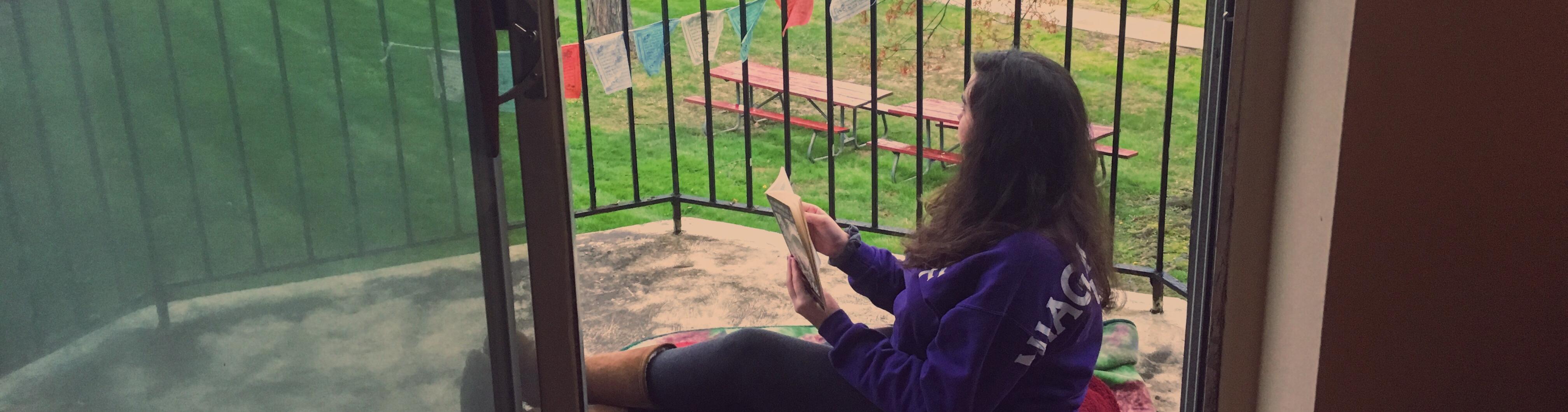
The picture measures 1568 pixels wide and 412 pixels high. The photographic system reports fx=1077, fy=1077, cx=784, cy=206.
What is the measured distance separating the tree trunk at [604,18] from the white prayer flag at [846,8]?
0.94 m

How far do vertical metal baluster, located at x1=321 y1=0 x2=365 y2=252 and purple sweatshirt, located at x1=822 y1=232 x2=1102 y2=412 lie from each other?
934 mm

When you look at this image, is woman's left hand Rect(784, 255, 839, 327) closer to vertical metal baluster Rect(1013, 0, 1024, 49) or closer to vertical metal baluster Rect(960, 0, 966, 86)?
vertical metal baluster Rect(1013, 0, 1024, 49)

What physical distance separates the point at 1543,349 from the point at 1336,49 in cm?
58

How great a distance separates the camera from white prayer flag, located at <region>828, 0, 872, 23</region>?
3432 millimetres

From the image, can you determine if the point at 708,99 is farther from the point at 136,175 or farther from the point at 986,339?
the point at 136,175

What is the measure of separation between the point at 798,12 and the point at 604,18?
0.87 meters

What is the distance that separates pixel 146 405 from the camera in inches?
42.0

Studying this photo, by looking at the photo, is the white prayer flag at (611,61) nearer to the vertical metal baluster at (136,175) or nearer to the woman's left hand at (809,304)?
the woman's left hand at (809,304)

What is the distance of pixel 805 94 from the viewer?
17.3 feet

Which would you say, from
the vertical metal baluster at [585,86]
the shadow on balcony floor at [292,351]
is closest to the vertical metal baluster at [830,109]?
the vertical metal baluster at [585,86]

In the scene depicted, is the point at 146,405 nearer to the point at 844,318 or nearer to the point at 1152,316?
the point at 844,318

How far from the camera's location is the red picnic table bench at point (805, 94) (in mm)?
5504

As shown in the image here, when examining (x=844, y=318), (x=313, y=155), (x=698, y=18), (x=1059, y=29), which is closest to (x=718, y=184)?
(x=698, y=18)

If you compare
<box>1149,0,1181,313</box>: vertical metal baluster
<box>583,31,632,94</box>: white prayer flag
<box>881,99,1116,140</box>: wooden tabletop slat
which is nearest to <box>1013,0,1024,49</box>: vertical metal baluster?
<box>1149,0,1181,313</box>: vertical metal baluster
